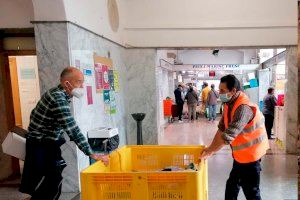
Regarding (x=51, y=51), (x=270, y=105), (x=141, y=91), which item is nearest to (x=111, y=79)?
(x=141, y=91)

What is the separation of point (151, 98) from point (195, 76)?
10.9 metres

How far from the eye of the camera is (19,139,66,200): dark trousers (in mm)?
2303

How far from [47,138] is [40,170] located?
280 mm

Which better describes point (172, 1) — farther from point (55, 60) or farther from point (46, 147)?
point (46, 147)

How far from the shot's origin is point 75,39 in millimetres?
3305

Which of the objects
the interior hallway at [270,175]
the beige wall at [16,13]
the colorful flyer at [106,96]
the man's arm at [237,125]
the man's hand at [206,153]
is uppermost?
the beige wall at [16,13]

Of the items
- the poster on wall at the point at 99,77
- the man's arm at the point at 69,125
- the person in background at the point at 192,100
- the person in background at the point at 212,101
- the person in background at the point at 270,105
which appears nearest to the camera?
the man's arm at the point at 69,125

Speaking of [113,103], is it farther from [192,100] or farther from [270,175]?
[192,100]

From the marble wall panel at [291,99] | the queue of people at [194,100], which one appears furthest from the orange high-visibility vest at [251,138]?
the queue of people at [194,100]

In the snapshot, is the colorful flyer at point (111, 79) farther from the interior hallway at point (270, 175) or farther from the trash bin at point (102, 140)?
the interior hallway at point (270, 175)

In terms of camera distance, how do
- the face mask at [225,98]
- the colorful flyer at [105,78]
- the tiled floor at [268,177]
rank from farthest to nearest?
1. the colorful flyer at [105,78]
2. the tiled floor at [268,177]
3. the face mask at [225,98]

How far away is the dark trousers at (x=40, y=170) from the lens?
2303 mm

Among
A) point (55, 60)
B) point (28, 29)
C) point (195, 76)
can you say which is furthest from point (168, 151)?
point (195, 76)

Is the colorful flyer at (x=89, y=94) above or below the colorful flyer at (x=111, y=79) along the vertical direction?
below
